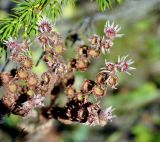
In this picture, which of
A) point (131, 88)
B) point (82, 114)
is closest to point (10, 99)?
point (82, 114)

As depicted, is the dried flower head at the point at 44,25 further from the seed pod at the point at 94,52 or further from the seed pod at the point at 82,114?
the seed pod at the point at 82,114

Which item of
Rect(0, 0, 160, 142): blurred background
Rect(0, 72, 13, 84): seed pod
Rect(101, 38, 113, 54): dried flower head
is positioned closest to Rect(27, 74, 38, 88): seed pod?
Rect(0, 72, 13, 84): seed pod

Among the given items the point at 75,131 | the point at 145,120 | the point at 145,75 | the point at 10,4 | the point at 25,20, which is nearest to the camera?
the point at 25,20

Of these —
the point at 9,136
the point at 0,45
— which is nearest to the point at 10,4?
the point at 9,136

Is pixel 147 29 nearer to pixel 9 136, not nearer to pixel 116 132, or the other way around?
pixel 116 132

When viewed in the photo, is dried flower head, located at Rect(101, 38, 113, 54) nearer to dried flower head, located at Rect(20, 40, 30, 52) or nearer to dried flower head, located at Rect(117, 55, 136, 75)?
dried flower head, located at Rect(117, 55, 136, 75)

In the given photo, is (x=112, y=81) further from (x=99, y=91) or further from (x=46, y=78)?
(x=46, y=78)

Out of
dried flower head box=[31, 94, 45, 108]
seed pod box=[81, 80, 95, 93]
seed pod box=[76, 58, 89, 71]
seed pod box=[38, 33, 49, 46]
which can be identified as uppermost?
seed pod box=[38, 33, 49, 46]
